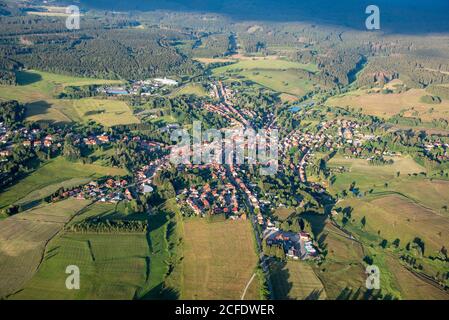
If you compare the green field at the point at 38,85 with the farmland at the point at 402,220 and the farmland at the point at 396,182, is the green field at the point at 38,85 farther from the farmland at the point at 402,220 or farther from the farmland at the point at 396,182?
the farmland at the point at 402,220

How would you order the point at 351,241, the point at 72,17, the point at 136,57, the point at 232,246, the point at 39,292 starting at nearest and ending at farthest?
1. the point at 39,292
2. the point at 232,246
3. the point at 351,241
4. the point at 136,57
5. the point at 72,17

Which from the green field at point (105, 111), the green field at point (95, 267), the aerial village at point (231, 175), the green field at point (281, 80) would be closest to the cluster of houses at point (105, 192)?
the aerial village at point (231, 175)

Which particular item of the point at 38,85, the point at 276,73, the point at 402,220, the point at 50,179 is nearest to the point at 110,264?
the point at 50,179

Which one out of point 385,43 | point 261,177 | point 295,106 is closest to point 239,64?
point 295,106

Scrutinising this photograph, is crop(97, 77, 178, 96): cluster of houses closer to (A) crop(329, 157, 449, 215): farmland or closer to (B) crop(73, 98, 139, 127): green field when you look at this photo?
(B) crop(73, 98, 139, 127): green field

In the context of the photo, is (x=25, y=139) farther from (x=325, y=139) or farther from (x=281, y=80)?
(x=281, y=80)

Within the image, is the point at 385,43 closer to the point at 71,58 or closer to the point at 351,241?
the point at 71,58
